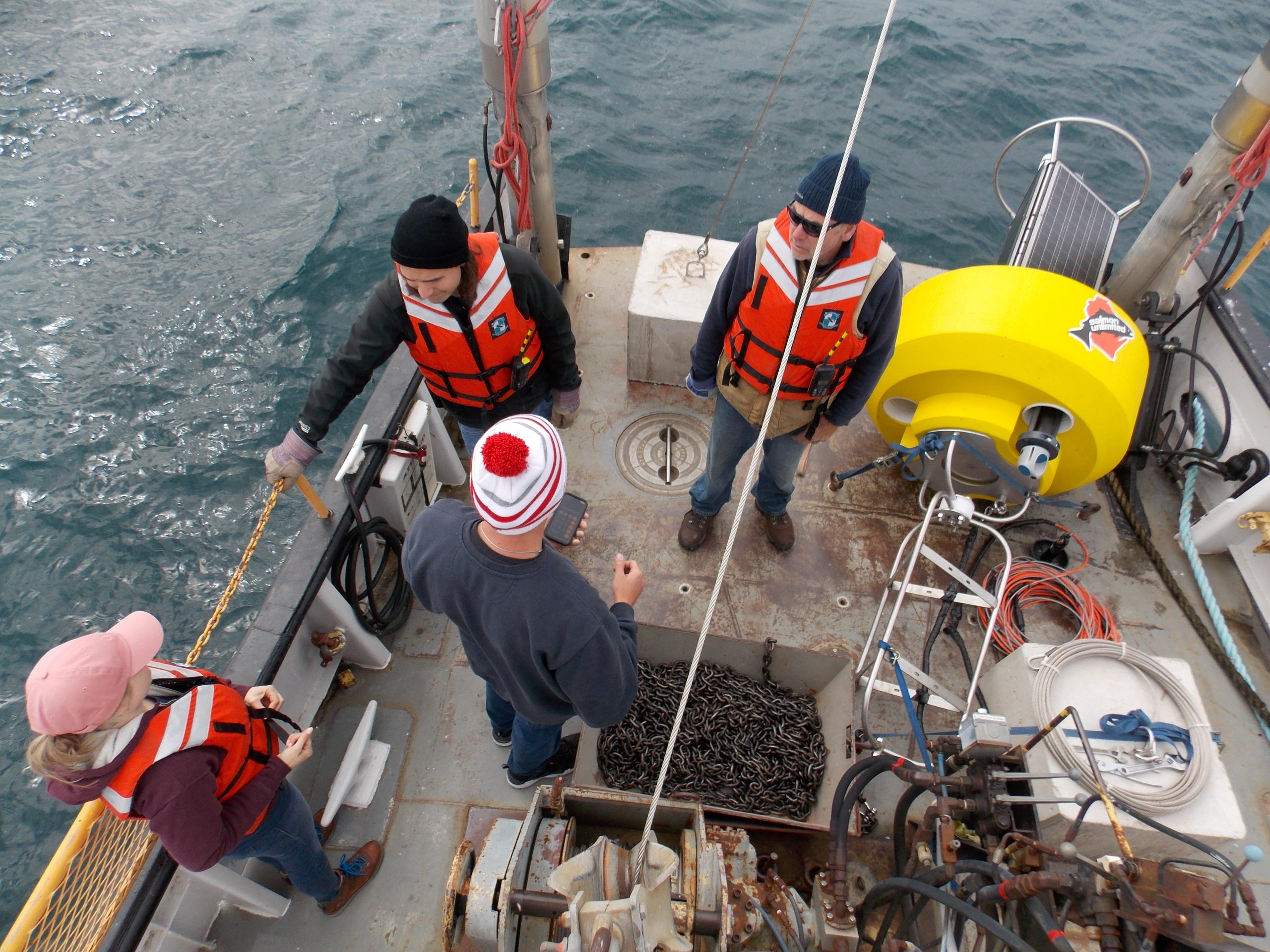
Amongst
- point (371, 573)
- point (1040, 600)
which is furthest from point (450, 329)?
point (1040, 600)

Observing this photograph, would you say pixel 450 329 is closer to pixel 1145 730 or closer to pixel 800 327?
pixel 800 327

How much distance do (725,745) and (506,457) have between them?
5.85 feet

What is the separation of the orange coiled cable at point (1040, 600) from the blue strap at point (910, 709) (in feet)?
2.83

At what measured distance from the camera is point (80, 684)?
1397 millimetres

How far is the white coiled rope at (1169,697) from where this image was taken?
2.05m

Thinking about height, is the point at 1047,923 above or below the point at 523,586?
below

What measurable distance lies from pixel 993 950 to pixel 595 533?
88.1 inches

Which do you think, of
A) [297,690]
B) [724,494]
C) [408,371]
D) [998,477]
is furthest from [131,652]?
[998,477]

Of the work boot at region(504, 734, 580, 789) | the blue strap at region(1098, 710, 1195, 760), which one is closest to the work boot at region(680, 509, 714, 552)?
the work boot at region(504, 734, 580, 789)

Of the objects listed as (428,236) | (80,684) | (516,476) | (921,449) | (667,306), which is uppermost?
(428,236)

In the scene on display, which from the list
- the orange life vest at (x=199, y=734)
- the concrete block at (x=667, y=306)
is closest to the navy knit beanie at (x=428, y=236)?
the orange life vest at (x=199, y=734)

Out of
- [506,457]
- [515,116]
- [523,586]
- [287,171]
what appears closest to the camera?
[506,457]

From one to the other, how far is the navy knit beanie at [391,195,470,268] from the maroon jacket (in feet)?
4.45

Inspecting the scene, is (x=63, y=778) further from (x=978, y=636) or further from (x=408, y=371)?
(x=978, y=636)
